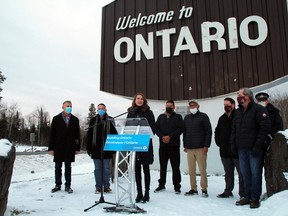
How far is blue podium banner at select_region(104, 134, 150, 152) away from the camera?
404 cm

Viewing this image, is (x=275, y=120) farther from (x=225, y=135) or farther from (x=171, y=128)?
(x=171, y=128)

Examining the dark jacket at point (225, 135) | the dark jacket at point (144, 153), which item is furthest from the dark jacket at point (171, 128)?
the dark jacket at point (144, 153)

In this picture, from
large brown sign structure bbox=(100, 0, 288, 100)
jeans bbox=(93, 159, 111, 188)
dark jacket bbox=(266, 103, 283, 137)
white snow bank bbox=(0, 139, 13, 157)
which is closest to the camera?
white snow bank bbox=(0, 139, 13, 157)

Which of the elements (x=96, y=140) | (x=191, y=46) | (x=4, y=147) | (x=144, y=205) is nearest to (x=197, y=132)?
(x=144, y=205)

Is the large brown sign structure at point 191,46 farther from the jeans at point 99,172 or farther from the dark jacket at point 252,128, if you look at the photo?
the dark jacket at point 252,128

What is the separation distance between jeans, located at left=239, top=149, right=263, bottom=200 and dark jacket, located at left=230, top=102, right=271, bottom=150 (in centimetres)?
14

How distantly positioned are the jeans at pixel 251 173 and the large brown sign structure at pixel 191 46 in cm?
433

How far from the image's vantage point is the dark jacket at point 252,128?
4.45 m

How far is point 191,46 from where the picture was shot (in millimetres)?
9250

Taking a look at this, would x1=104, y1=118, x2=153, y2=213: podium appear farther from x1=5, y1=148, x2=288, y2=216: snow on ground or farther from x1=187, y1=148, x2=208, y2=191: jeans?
x1=187, y1=148, x2=208, y2=191: jeans

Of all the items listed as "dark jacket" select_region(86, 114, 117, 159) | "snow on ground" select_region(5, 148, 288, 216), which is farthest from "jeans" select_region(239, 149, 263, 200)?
"dark jacket" select_region(86, 114, 117, 159)

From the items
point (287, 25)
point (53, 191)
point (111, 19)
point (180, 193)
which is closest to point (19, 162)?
point (111, 19)

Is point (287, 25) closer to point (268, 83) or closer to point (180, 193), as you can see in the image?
point (268, 83)

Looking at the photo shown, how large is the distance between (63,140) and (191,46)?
5261 millimetres
